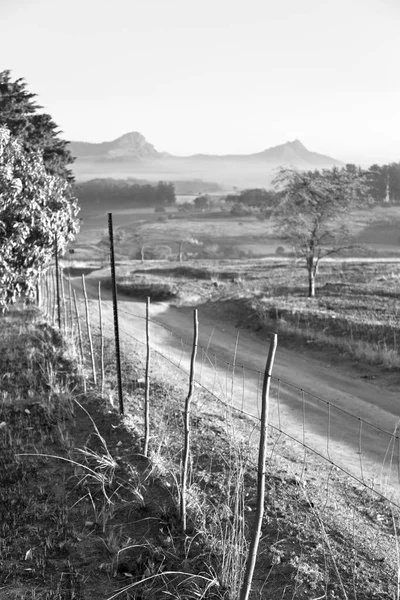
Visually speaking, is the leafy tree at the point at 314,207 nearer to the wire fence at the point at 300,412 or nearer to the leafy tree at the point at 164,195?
the wire fence at the point at 300,412

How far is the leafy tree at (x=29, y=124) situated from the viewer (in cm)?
2522

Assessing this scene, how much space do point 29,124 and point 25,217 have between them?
15781mm

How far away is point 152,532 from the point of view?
22.0 feet

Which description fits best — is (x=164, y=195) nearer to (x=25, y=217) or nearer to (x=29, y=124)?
(x=29, y=124)

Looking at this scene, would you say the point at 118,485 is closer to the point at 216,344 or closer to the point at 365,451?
the point at 365,451

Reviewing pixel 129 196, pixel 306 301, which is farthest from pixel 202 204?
pixel 306 301

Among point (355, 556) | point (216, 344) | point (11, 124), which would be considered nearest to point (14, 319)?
point (216, 344)

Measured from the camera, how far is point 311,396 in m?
14.5

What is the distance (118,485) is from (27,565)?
1807mm

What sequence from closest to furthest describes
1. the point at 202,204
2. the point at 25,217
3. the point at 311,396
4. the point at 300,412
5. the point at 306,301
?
the point at 25,217, the point at 300,412, the point at 311,396, the point at 306,301, the point at 202,204

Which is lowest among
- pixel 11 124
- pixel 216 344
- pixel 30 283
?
pixel 216 344

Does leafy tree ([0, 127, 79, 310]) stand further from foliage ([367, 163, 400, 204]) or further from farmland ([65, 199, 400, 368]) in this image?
foliage ([367, 163, 400, 204])

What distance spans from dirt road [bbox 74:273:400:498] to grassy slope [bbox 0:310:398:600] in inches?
30.4

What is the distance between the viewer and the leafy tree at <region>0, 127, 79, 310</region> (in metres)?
12.1
